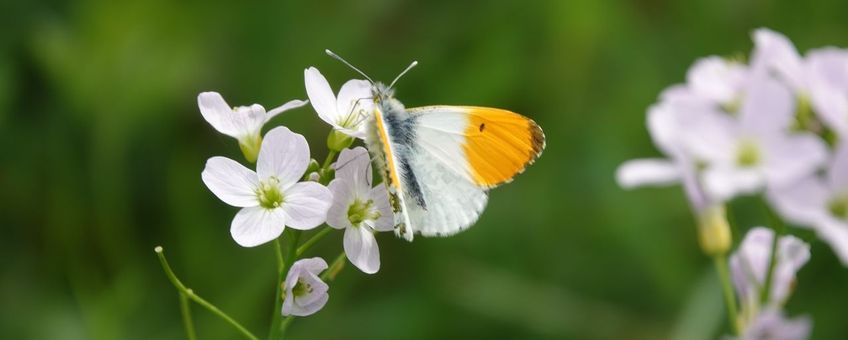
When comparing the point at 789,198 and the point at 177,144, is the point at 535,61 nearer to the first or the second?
the point at 177,144

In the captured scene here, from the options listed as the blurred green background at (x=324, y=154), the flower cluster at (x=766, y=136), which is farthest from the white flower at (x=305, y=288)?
the blurred green background at (x=324, y=154)

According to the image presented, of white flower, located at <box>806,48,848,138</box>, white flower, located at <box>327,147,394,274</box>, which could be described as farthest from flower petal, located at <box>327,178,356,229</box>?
white flower, located at <box>806,48,848,138</box>

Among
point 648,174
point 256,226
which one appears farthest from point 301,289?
point 648,174

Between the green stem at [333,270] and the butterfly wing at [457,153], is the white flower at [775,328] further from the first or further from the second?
the green stem at [333,270]

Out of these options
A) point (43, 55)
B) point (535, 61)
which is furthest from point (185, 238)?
point (535, 61)

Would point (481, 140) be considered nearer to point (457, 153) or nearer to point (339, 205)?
point (457, 153)

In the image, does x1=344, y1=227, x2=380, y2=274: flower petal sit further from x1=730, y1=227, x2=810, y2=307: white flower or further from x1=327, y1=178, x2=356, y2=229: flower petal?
x1=730, y1=227, x2=810, y2=307: white flower

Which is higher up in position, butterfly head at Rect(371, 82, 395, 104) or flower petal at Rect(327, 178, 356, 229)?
butterfly head at Rect(371, 82, 395, 104)
